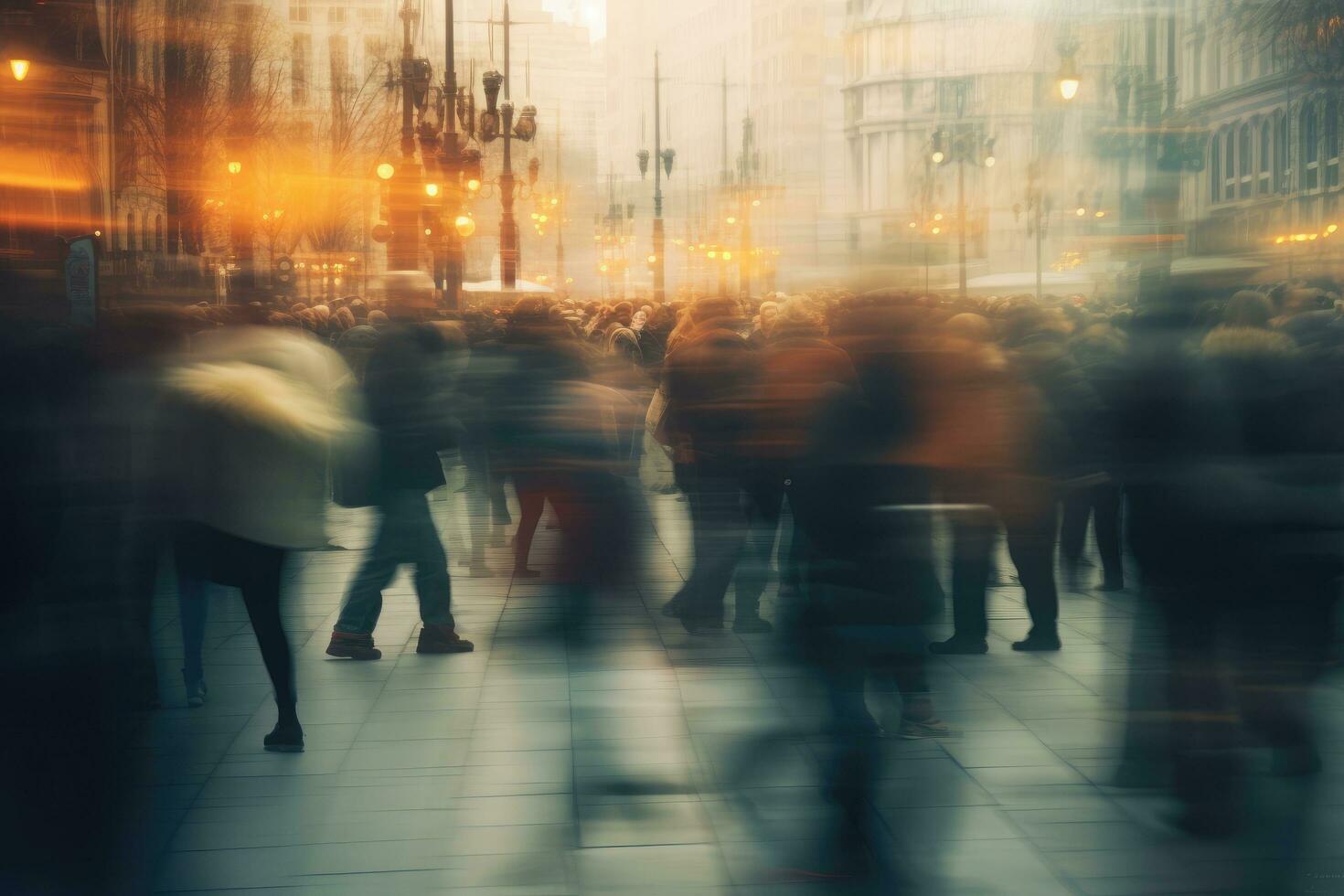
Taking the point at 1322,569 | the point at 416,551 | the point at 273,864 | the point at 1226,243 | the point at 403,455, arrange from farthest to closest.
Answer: the point at 1226,243, the point at 416,551, the point at 403,455, the point at 1322,569, the point at 273,864

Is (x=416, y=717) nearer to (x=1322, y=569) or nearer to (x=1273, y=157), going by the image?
(x=1322, y=569)

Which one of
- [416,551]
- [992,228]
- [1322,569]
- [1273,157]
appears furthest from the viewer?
[992,228]

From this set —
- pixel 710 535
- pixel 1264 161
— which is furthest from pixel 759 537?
pixel 1264 161

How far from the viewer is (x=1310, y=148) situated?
169ft

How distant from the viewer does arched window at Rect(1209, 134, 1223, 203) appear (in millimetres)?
60562

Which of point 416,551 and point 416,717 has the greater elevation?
point 416,551

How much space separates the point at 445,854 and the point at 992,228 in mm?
61976

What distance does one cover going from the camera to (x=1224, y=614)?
17.3 ft

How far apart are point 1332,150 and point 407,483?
144ft

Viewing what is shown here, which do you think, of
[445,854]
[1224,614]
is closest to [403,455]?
[445,854]

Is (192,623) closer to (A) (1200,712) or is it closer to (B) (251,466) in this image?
(B) (251,466)

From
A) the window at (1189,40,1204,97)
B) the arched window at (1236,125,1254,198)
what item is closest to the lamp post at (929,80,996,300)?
the window at (1189,40,1204,97)

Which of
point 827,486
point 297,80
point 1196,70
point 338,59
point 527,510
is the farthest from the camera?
point 338,59

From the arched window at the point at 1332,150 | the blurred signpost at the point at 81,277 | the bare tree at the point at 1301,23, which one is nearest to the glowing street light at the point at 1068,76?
the bare tree at the point at 1301,23
